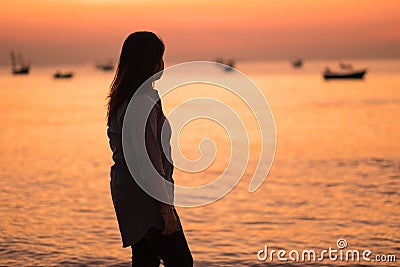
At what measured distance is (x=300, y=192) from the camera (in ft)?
53.0

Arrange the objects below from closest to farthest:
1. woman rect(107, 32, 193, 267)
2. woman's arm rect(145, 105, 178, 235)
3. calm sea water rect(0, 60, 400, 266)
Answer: woman's arm rect(145, 105, 178, 235)
woman rect(107, 32, 193, 267)
calm sea water rect(0, 60, 400, 266)

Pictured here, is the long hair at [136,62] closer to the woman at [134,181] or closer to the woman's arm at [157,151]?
the woman at [134,181]

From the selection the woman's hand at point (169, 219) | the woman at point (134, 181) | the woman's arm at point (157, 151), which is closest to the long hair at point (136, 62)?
the woman at point (134, 181)

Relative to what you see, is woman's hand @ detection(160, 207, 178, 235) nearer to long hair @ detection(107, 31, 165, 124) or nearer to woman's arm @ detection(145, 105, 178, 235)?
woman's arm @ detection(145, 105, 178, 235)

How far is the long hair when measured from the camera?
4039mm

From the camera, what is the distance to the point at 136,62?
4.07m

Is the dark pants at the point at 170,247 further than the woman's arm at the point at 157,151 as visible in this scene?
Yes

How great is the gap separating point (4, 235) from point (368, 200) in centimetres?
789

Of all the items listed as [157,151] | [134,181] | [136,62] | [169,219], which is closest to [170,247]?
[169,219]

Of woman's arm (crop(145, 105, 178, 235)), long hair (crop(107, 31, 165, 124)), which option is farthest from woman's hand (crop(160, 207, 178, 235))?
long hair (crop(107, 31, 165, 124))

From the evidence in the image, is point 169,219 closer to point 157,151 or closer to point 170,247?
point 170,247

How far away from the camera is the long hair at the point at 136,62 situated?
159 inches

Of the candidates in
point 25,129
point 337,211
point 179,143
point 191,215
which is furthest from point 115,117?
point 25,129

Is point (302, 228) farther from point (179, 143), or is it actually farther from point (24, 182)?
point (179, 143)
